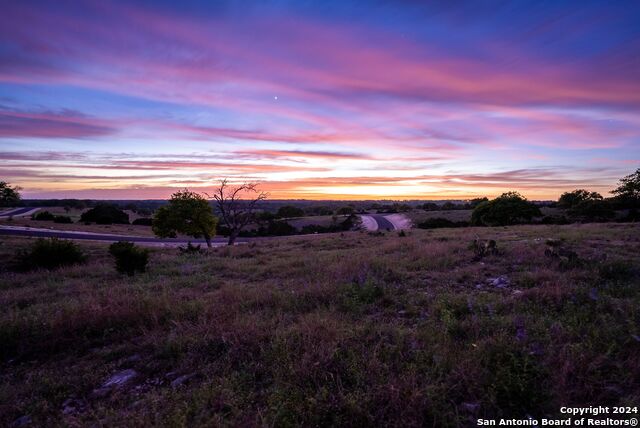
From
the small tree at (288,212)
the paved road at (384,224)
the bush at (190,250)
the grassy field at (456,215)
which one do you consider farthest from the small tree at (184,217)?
the small tree at (288,212)

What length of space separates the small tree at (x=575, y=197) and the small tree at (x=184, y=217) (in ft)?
192

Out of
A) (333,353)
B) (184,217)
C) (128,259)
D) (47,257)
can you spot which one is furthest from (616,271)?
(184,217)

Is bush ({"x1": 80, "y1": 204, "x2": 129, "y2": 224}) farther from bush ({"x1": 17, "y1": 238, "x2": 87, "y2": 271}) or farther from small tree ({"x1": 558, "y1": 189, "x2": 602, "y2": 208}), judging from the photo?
small tree ({"x1": 558, "y1": 189, "x2": 602, "y2": 208})

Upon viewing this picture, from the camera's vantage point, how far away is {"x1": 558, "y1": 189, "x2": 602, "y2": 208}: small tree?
54662 millimetres

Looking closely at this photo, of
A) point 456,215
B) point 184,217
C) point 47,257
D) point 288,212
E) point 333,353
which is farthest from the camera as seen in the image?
point 288,212

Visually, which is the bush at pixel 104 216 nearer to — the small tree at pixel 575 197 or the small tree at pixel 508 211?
the small tree at pixel 508 211

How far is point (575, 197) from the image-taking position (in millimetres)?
59094

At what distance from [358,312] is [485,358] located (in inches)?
101

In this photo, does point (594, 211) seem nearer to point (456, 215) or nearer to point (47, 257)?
point (456, 215)

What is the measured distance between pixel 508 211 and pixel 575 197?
22493mm

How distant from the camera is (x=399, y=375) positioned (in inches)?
145

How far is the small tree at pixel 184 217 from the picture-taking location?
3444cm

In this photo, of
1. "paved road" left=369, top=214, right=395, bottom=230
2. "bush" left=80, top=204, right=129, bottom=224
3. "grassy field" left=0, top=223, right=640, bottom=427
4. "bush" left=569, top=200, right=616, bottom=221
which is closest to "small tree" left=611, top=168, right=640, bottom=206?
"bush" left=569, top=200, right=616, bottom=221

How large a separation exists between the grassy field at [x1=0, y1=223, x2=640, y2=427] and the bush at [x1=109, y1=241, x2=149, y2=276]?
3.41 metres
